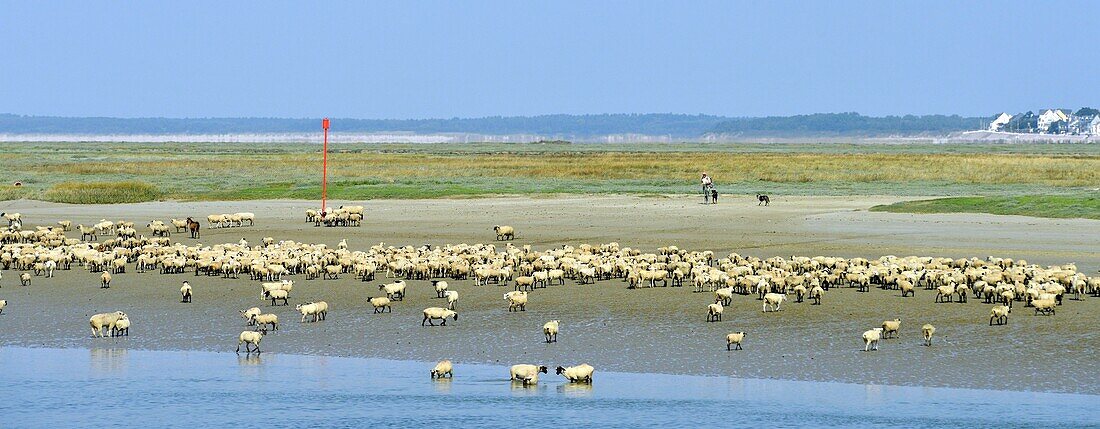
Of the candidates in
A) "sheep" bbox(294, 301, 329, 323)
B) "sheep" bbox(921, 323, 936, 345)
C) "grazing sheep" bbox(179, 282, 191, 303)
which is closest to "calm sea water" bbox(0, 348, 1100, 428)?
"sheep" bbox(921, 323, 936, 345)

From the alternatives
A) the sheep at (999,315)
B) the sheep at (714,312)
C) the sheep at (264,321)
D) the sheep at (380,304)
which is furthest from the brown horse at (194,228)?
the sheep at (999,315)

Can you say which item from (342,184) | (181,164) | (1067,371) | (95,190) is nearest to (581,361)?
(1067,371)

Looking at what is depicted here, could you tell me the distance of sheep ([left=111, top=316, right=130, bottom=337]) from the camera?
17.0 metres

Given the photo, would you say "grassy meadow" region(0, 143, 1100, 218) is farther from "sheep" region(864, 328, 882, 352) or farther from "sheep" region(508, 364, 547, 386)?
"sheep" region(508, 364, 547, 386)

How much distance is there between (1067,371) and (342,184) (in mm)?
46043

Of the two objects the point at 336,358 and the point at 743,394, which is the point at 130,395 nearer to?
the point at 336,358

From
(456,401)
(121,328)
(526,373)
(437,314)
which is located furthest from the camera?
(437,314)

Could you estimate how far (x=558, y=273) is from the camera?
22078 mm

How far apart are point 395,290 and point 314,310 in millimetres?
1956

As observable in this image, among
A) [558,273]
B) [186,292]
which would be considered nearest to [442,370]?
[186,292]

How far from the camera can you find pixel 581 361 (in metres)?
15.3

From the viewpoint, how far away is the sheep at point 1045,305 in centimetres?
1795

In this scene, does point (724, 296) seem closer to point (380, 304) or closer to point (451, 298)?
point (451, 298)

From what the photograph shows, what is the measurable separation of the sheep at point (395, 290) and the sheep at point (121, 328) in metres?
3.81
